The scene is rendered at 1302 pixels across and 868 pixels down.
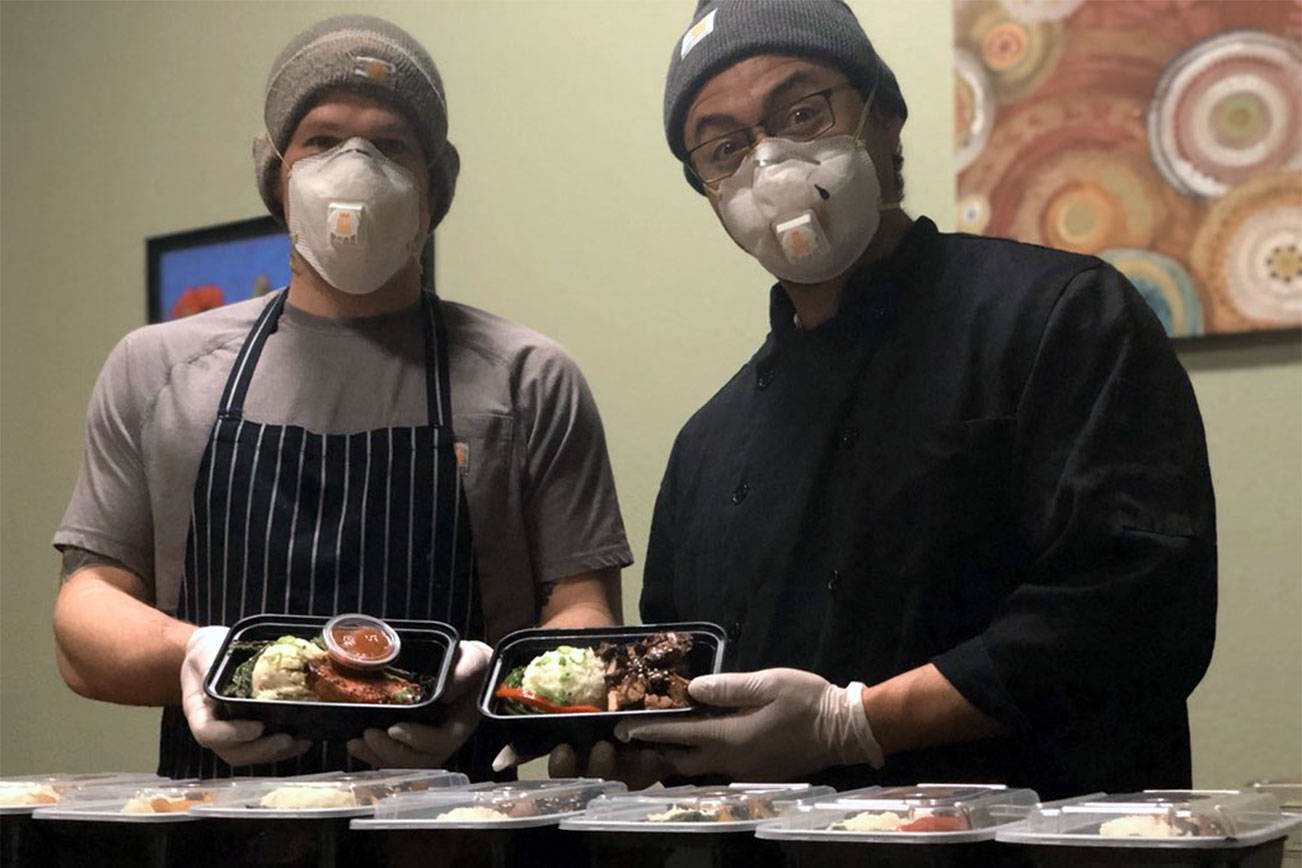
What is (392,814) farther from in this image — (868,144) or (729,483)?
(868,144)

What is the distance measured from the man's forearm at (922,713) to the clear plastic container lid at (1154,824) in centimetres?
43

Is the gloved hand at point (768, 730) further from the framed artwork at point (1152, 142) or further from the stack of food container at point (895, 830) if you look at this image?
the framed artwork at point (1152, 142)

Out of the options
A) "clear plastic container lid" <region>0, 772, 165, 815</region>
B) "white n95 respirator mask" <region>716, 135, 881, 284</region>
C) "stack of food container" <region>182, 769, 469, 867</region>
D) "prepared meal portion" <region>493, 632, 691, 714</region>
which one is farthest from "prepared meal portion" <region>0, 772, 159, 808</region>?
"white n95 respirator mask" <region>716, 135, 881, 284</region>

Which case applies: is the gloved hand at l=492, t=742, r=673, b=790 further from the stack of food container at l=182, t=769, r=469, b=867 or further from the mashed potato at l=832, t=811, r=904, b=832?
the mashed potato at l=832, t=811, r=904, b=832

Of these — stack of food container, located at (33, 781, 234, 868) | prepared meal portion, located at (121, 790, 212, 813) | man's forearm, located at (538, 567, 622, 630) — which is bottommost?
stack of food container, located at (33, 781, 234, 868)

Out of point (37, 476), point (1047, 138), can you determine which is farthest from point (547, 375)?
point (37, 476)

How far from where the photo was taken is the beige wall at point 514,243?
86.0 inches

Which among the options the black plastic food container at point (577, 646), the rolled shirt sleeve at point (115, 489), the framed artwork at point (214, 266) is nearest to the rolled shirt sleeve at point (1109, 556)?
the black plastic food container at point (577, 646)

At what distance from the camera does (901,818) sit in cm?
121

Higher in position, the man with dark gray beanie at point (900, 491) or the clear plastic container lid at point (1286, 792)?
the man with dark gray beanie at point (900, 491)

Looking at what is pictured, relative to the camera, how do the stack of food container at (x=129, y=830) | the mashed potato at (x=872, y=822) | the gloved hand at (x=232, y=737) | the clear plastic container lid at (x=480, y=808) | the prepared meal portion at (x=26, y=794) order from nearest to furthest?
the mashed potato at (x=872, y=822) < the clear plastic container lid at (x=480, y=808) < the stack of food container at (x=129, y=830) < the prepared meal portion at (x=26, y=794) < the gloved hand at (x=232, y=737)

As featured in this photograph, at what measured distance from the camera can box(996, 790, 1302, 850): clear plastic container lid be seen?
3.61 ft

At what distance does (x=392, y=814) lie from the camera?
1333 mm

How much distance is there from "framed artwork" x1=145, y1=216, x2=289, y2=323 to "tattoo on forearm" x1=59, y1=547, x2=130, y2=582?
94 centimetres
